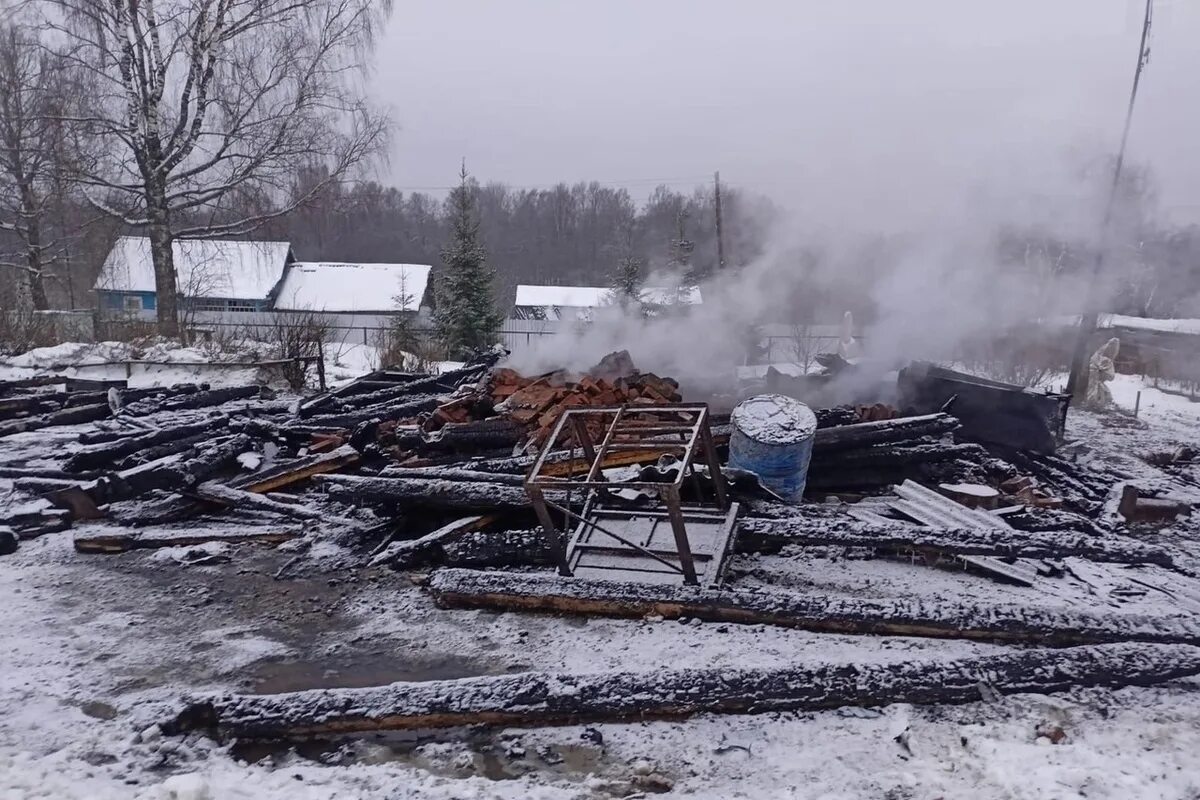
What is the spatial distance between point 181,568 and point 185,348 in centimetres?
1120

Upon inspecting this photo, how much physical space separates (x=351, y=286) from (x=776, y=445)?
3814 centimetres

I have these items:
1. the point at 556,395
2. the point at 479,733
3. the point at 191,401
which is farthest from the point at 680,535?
the point at 191,401

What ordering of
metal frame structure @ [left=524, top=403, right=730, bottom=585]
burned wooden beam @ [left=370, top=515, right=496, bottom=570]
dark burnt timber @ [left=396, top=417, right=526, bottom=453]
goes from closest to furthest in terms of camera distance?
metal frame structure @ [left=524, top=403, right=730, bottom=585] → burned wooden beam @ [left=370, top=515, right=496, bottom=570] → dark burnt timber @ [left=396, top=417, right=526, bottom=453]

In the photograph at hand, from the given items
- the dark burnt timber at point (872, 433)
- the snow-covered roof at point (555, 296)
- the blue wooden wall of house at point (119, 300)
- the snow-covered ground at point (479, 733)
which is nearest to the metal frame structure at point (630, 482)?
the snow-covered ground at point (479, 733)

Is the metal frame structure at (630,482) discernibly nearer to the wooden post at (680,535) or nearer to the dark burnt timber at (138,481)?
the wooden post at (680,535)

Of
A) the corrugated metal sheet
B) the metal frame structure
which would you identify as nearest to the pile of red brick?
the metal frame structure

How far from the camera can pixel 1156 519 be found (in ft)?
24.3

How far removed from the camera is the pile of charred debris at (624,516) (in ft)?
12.6

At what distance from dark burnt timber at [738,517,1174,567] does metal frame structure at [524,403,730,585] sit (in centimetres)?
60

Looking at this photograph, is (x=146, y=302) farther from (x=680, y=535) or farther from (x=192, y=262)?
(x=680, y=535)

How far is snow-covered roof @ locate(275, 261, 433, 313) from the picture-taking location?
39.0 metres

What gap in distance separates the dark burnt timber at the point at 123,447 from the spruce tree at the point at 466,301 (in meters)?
13.2

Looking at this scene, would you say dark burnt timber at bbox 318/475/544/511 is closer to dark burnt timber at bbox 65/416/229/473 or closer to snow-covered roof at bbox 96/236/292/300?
dark burnt timber at bbox 65/416/229/473

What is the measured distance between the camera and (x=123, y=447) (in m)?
7.98
